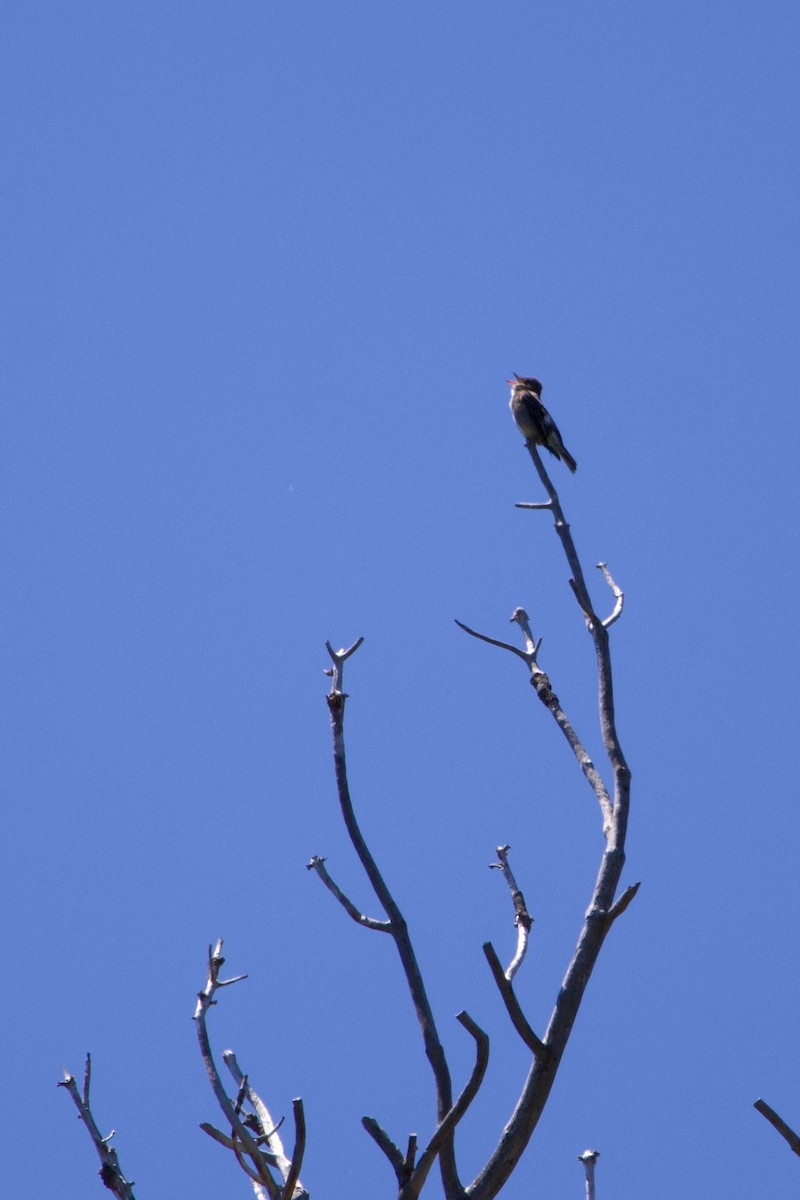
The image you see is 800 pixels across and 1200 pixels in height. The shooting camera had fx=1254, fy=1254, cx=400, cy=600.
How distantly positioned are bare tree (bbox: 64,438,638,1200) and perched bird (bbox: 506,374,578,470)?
7.11 m

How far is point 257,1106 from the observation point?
490cm

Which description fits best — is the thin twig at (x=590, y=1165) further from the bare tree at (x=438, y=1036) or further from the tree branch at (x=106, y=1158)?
the tree branch at (x=106, y=1158)

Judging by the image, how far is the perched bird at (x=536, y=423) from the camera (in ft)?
39.9

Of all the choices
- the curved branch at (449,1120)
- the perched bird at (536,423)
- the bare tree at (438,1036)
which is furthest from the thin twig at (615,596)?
the perched bird at (536,423)

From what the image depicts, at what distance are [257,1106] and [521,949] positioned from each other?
1.20 metres

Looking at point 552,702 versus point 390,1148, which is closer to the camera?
point 390,1148

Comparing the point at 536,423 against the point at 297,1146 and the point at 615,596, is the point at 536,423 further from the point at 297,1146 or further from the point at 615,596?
the point at 297,1146

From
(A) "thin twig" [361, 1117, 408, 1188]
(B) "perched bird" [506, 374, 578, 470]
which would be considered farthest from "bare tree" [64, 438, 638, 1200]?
(B) "perched bird" [506, 374, 578, 470]

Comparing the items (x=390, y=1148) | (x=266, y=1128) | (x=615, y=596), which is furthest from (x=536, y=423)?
(x=390, y=1148)

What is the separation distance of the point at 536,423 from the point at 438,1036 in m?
8.79

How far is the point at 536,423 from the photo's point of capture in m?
12.3

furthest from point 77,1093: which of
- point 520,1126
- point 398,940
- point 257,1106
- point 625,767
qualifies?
point 625,767

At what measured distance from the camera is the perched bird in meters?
12.2

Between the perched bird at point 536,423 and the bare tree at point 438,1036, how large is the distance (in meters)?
7.11
